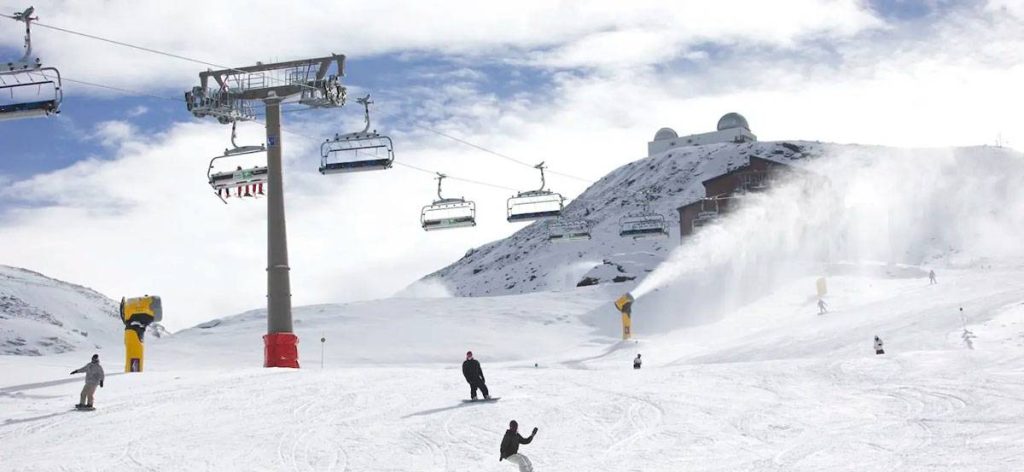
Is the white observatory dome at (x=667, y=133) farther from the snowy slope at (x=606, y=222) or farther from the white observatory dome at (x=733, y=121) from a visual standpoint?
the white observatory dome at (x=733, y=121)

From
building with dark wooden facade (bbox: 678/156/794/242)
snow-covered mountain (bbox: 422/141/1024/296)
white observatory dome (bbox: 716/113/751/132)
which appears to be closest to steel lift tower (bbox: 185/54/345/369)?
snow-covered mountain (bbox: 422/141/1024/296)

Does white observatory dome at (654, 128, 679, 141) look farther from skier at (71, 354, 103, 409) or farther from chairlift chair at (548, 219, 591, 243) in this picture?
skier at (71, 354, 103, 409)

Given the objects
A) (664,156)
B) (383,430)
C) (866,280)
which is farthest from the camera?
(664,156)

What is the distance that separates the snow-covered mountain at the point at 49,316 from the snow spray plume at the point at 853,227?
4155cm

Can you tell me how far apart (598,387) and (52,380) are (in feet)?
44.6

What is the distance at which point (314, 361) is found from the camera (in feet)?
144

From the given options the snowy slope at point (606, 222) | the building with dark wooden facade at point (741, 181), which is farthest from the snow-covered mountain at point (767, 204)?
the building with dark wooden facade at point (741, 181)

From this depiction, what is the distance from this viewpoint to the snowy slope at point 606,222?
459 ft

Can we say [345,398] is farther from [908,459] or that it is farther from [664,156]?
[664,156]

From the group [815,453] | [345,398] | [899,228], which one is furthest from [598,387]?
[899,228]

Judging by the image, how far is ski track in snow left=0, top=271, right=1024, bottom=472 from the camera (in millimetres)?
17406

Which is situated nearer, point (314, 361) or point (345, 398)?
point (345, 398)

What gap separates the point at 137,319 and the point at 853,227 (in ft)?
275

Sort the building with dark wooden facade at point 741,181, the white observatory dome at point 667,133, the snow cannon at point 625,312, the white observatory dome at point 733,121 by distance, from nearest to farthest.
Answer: the snow cannon at point 625,312 → the building with dark wooden facade at point 741,181 → the white observatory dome at point 733,121 → the white observatory dome at point 667,133
